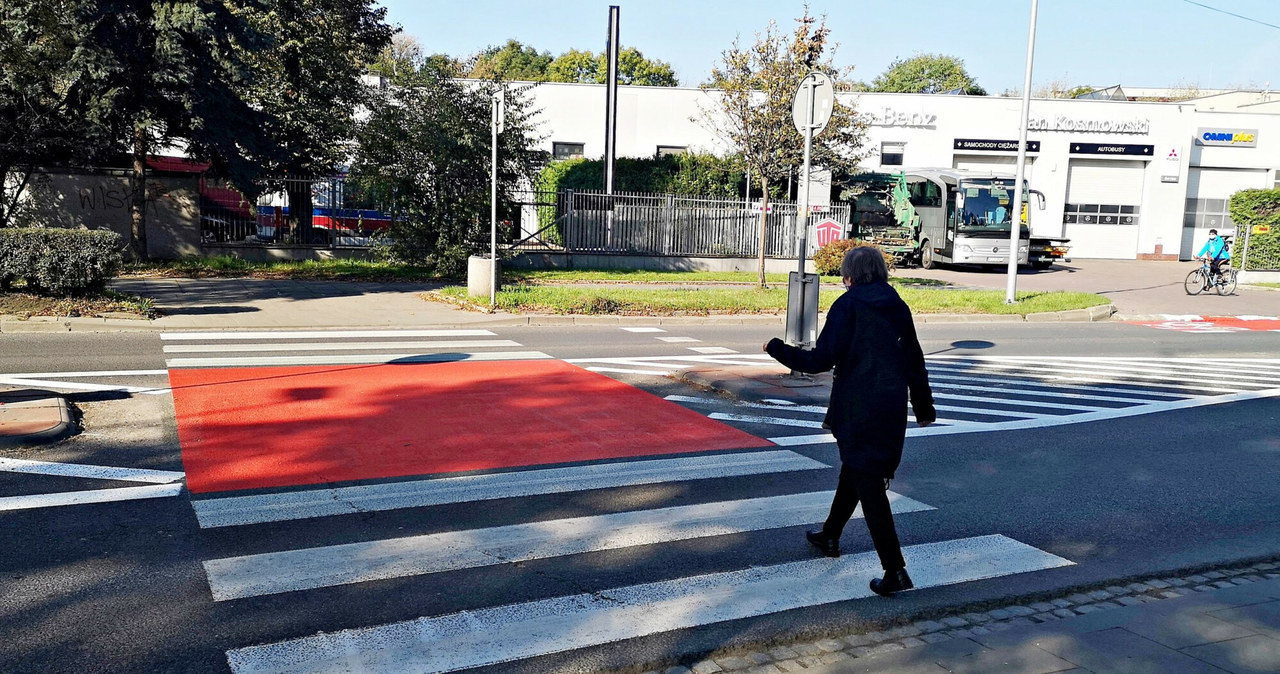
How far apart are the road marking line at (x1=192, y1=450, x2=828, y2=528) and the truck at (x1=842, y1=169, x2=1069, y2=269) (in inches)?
971

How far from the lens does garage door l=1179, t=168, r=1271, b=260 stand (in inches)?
1672

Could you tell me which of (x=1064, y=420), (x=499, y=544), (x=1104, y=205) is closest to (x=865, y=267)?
(x=499, y=544)

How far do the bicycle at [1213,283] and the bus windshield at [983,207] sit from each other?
295 inches

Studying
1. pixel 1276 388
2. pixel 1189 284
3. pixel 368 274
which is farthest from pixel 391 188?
pixel 1189 284

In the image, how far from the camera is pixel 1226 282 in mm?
26219

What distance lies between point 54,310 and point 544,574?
1193 cm

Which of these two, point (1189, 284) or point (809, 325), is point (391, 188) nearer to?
point (809, 325)

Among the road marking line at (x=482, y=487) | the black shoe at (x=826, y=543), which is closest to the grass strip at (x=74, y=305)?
the road marking line at (x=482, y=487)

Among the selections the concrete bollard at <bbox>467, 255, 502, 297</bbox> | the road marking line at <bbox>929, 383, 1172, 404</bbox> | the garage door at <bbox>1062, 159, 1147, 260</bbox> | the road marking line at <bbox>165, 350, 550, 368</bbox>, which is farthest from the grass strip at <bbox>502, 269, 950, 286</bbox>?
the garage door at <bbox>1062, 159, 1147, 260</bbox>

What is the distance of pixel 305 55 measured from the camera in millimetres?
24922

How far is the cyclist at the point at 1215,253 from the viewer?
25.2 m

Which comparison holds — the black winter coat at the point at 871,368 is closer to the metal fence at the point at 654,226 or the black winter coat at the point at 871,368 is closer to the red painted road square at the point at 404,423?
the red painted road square at the point at 404,423

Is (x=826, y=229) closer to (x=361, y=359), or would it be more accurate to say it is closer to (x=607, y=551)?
(x=361, y=359)

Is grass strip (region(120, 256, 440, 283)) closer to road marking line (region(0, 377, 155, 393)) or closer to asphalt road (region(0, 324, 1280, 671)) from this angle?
road marking line (region(0, 377, 155, 393))
